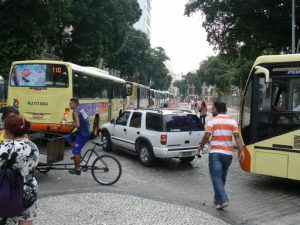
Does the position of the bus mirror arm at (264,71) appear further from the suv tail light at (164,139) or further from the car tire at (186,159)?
the car tire at (186,159)

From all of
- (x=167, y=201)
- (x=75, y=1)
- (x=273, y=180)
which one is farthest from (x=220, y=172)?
(x=75, y=1)

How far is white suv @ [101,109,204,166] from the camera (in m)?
10.9

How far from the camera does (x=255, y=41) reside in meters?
22.9

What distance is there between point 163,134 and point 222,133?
3848mm

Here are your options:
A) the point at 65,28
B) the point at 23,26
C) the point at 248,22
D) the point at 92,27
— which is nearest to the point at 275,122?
the point at 248,22

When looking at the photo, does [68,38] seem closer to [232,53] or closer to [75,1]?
[75,1]

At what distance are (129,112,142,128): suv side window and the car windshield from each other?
44.7 inches

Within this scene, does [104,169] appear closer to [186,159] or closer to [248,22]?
[186,159]

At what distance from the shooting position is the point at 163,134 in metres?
10.9

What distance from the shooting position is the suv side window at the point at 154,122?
11.1 m

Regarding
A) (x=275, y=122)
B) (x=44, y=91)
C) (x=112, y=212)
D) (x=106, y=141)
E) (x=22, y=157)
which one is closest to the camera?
(x=22, y=157)

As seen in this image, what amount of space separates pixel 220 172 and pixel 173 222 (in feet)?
4.40

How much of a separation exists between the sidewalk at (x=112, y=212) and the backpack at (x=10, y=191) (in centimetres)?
219

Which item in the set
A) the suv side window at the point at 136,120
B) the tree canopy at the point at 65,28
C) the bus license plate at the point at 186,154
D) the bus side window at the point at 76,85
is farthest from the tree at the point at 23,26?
the bus license plate at the point at 186,154
